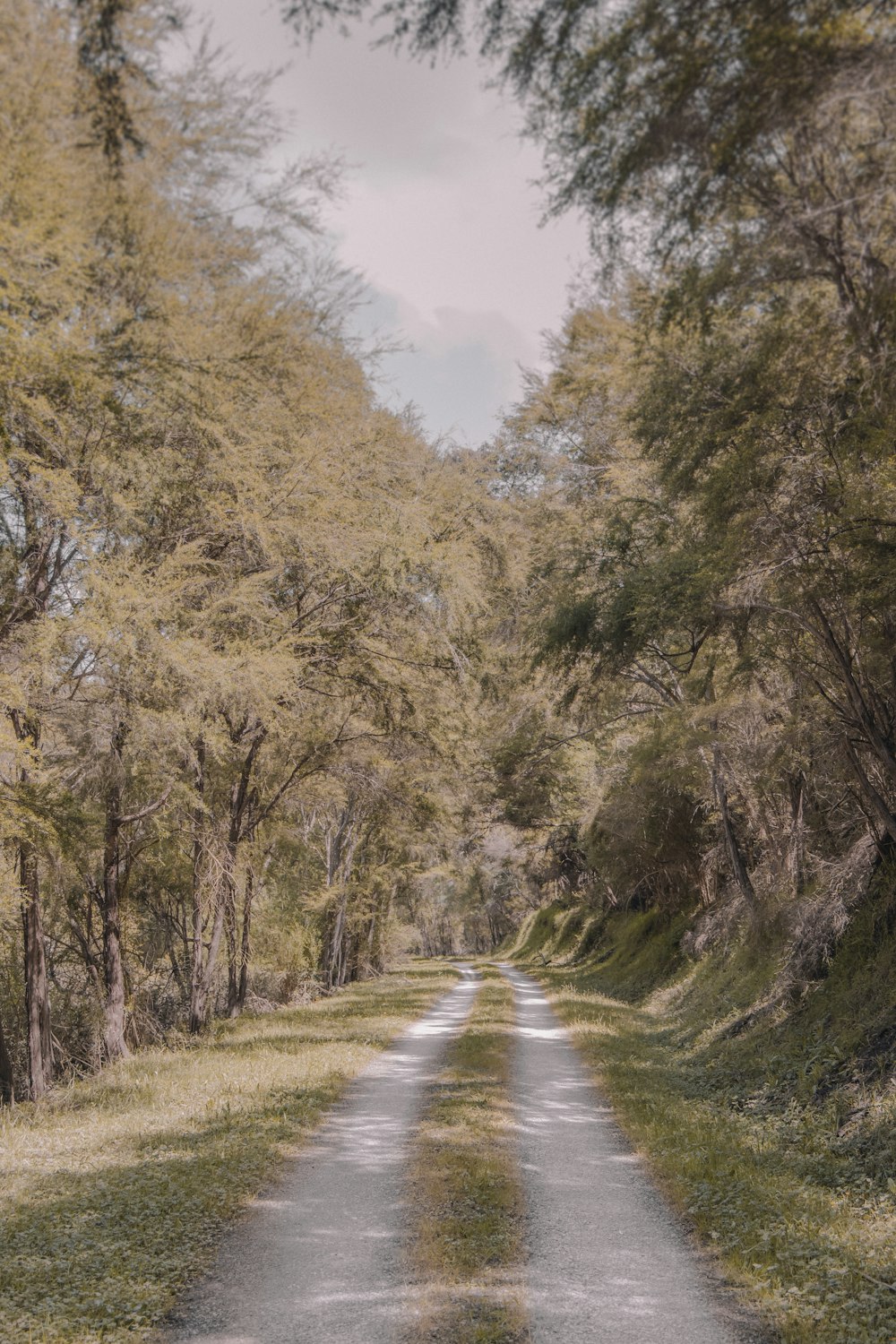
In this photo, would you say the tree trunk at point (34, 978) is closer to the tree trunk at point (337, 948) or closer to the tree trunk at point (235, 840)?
the tree trunk at point (235, 840)

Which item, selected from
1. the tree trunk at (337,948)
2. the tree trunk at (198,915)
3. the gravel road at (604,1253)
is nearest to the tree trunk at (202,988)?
the tree trunk at (198,915)

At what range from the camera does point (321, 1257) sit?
203 inches

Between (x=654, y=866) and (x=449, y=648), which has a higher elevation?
(x=449, y=648)

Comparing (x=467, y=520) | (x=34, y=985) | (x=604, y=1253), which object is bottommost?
(x=604, y=1253)

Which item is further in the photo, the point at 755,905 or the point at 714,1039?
the point at 755,905

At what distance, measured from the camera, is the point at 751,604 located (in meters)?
7.86

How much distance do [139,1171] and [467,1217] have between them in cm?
297

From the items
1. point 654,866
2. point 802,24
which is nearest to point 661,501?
point 802,24

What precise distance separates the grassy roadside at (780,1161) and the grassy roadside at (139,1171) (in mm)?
3553

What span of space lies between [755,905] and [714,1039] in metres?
3.14

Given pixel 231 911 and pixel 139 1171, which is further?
pixel 231 911

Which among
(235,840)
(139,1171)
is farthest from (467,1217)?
(235,840)

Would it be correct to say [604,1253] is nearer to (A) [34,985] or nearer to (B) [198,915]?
(A) [34,985]

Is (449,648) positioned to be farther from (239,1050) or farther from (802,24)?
(802,24)
